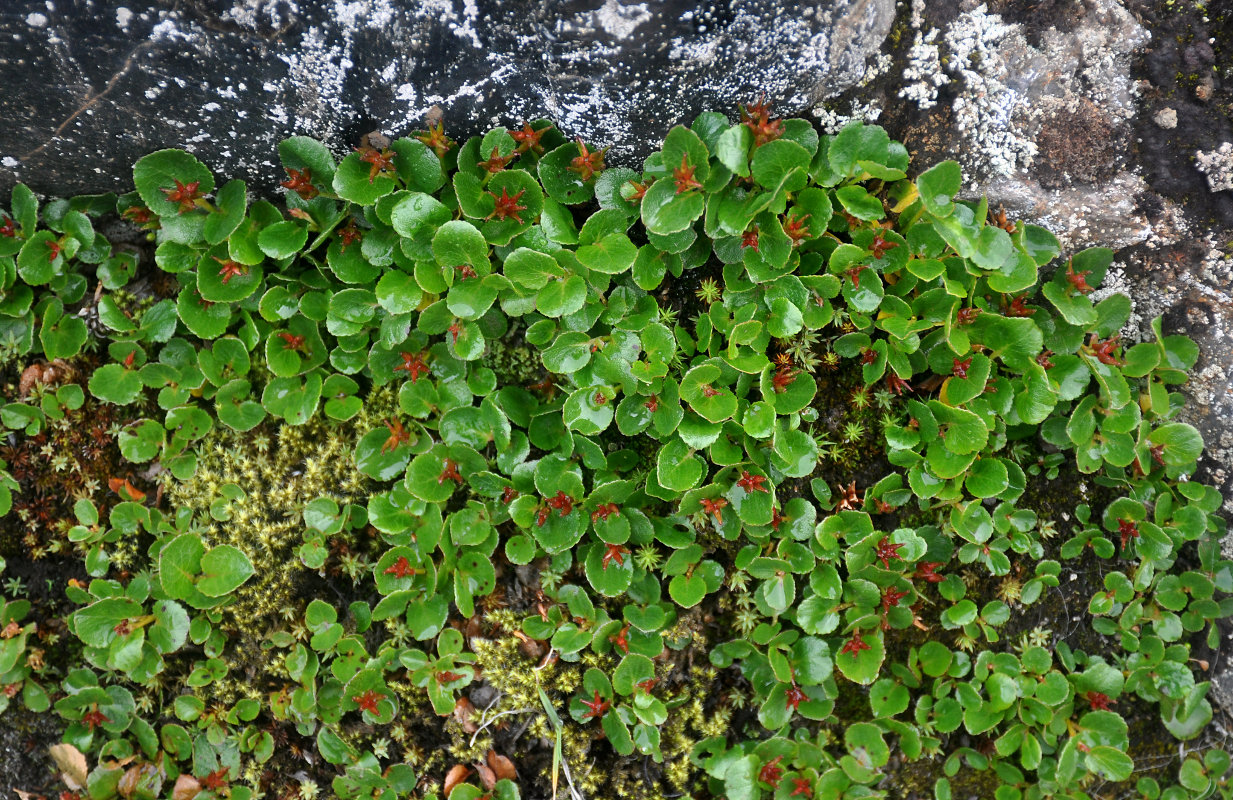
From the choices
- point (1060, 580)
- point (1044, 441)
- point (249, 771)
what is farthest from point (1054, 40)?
point (249, 771)

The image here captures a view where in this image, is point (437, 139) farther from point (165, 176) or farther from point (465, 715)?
point (465, 715)

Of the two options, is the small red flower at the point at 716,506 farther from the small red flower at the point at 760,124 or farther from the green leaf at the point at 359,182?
the green leaf at the point at 359,182

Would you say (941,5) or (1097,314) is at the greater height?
(941,5)

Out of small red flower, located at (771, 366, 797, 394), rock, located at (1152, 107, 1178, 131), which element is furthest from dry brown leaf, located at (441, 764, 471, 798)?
rock, located at (1152, 107, 1178, 131)

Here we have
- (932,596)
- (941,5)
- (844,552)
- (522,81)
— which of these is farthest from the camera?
(932,596)

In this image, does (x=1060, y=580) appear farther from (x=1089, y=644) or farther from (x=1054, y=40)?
(x=1054, y=40)

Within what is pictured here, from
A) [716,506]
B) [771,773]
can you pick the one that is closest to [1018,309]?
[716,506]

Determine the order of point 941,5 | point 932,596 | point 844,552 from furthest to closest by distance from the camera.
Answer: point 932,596
point 844,552
point 941,5

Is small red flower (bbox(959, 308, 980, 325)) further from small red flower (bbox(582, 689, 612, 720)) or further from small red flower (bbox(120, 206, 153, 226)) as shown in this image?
small red flower (bbox(120, 206, 153, 226))
